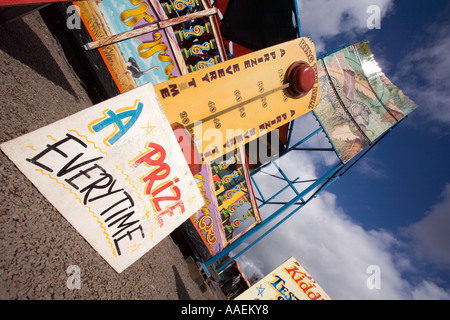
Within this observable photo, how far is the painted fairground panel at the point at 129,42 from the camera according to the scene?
3.40 m

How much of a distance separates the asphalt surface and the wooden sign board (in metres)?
1.59

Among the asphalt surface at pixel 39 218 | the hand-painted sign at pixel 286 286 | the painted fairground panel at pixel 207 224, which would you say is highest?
the asphalt surface at pixel 39 218

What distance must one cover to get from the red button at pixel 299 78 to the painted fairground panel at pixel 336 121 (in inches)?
142

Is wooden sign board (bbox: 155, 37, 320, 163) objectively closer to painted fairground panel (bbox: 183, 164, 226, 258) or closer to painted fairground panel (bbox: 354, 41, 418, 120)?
painted fairground panel (bbox: 183, 164, 226, 258)

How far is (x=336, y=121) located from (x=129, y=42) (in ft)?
20.0

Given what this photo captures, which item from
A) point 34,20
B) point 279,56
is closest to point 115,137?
point 279,56

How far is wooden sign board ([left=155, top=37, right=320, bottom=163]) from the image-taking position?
6.37ft

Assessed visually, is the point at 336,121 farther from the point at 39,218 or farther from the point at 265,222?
the point at 39,218

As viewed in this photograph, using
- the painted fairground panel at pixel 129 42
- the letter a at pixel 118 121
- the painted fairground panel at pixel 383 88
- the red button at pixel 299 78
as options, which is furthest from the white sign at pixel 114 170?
the painted fairground panel at pixel 383 88

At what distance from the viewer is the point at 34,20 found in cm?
370

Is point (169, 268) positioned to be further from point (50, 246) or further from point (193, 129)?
point (193, 129)

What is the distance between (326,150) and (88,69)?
6942 mm

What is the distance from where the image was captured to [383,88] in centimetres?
737

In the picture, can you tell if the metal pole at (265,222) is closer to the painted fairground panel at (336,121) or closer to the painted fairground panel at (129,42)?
the painted fairground panel at (336,121)
